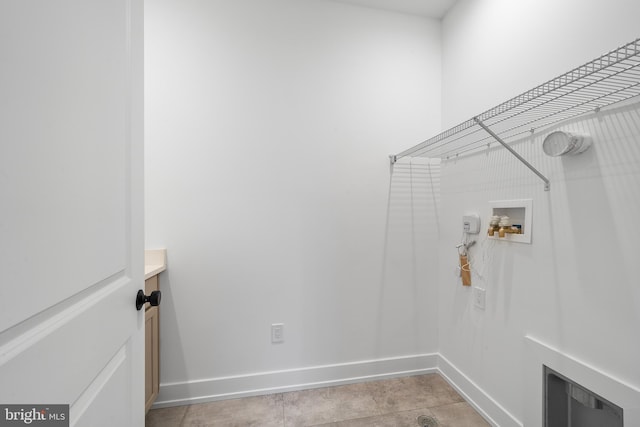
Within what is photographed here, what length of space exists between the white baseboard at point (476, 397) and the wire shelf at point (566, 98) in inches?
54.3

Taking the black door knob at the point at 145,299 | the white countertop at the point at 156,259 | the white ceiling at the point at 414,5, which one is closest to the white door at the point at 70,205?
the black door knob at the point at 145,299

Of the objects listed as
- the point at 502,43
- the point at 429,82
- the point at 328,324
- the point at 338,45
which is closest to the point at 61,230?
the point at 328,324

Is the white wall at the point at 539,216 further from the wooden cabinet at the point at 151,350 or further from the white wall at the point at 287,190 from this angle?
the wooden cabinet at the point at 151,350

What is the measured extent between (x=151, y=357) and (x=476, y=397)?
1814 millimetres

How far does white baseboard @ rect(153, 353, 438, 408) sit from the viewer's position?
1583mm

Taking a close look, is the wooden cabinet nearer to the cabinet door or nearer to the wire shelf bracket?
the cabinet door

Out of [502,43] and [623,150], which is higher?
[502,43]

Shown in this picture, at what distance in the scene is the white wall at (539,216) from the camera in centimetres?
93

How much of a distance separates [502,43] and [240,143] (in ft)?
5.02

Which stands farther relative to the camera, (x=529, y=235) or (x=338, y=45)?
(x=338, y=45)

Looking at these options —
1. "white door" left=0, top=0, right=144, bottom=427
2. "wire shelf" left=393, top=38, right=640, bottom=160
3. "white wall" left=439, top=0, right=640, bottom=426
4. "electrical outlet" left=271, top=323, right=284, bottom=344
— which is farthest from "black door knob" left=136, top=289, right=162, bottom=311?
"white wall" left=439, top=0, right=640, bottom=426

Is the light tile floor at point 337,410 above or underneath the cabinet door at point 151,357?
underneath

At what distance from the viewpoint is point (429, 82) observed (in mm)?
1890

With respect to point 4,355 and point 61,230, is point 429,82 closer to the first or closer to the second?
point 61,230
